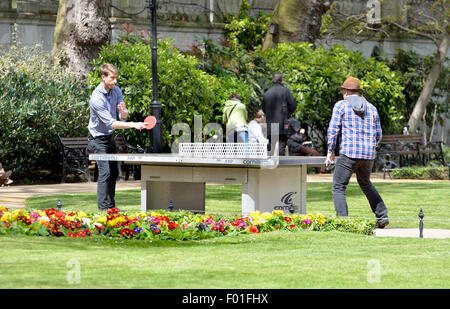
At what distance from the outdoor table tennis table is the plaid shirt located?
36 centimetres

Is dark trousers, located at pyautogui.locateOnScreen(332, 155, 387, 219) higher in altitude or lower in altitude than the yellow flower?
higher

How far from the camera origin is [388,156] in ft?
78.2

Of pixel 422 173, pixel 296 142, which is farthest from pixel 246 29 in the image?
pixel 422 173

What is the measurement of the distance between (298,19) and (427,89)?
510cm

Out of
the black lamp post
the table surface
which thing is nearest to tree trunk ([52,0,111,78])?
the black lamp post

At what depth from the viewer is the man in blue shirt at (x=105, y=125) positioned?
39.6 feet

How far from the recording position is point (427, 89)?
1123 inches

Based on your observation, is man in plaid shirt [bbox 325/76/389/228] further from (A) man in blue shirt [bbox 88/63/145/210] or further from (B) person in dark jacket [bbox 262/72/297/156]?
(B) person in dark jacket [bbox 262/72/297/156]

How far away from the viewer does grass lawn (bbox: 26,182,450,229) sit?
13.9 meters

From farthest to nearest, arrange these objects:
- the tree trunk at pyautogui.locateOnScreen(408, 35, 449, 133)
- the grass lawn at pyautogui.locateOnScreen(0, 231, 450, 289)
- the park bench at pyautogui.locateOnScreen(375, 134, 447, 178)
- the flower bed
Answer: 1. the tree trunk at pyautogui.locateOnScreen(408, 35, 449, 133)
2. the park bench at pyautogui.locateOnScreen(375, 134, 447, 178)
3. the flower bed
4. the grass lawn at pyautogui.locateOnScreen(0, 231, 450, 289)

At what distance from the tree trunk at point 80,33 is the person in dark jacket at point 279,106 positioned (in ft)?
15.0

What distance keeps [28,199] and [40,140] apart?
4741mm

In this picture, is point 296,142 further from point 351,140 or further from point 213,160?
point 213,160

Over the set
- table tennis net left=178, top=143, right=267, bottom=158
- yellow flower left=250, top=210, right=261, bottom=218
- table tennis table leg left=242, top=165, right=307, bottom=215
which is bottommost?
yellow flower left=250, top=210, right=261, bottom=218
